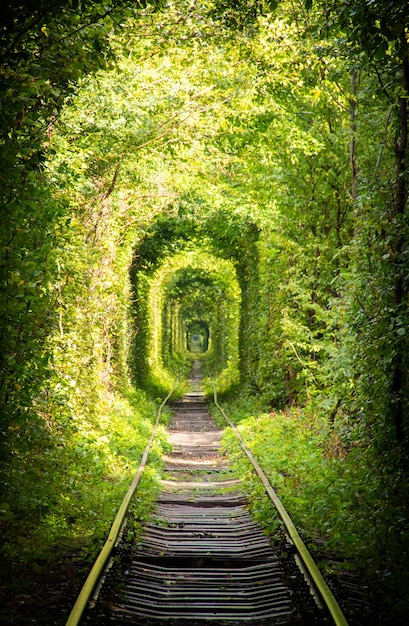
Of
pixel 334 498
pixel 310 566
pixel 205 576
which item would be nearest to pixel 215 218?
pixel 334 498

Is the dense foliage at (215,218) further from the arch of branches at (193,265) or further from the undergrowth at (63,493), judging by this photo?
the arch of branches at (193,265)

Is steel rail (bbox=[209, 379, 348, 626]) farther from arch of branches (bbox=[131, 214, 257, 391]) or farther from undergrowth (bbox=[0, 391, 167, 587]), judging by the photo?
arch of branches (bbox=[131, 214, 257, 391])

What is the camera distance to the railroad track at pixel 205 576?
17.8 ft

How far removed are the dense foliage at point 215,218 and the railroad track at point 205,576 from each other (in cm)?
73

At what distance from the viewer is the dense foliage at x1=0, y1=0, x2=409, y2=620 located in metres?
6.99

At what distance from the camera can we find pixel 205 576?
6.63 meters

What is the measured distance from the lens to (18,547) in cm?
675

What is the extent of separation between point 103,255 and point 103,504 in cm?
873

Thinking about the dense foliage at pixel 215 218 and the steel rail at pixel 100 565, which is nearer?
the steel rail at pixel 100 565

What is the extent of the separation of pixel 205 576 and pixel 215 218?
1704 centimetres

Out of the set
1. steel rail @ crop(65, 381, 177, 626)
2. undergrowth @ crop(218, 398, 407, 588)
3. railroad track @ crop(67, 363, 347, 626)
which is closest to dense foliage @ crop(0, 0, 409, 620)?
undergrowth @ crop(218, 398, 407, 588)

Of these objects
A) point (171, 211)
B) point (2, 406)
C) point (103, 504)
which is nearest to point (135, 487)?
point (103, 504)

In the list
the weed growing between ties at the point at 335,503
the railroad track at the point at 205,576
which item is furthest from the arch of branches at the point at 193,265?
the railroad track at the point at 205,576

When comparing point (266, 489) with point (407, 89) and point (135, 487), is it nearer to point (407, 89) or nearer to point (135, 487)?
point (135, 487)
